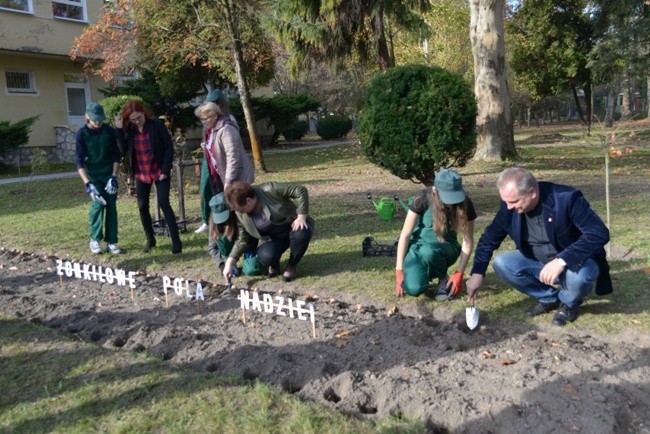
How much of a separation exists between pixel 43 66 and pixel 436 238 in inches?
759

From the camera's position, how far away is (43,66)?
2019 centimetres

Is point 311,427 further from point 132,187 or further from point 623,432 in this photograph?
point 132,187

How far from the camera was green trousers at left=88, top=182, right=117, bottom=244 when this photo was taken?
6879 mm

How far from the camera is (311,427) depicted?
294 centimetres

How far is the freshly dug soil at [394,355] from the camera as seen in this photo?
3.07 metres

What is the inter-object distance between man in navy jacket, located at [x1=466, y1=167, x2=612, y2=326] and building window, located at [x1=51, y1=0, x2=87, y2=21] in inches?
770

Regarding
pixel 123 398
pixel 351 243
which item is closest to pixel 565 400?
pixel 123 398

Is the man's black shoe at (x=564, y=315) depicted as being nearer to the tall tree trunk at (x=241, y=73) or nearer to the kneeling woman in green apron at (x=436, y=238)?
the kneeling woman in green apron at (x=436, y=238)

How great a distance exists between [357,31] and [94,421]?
15576 millimetres

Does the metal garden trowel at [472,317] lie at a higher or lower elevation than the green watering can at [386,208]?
lower

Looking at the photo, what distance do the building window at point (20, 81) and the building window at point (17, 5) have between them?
2022 mm

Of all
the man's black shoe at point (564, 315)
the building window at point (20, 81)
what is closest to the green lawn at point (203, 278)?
the man's black shoe at point (564, 315)

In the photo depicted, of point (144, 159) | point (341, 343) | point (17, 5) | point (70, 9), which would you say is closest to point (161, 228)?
point (144, 159)

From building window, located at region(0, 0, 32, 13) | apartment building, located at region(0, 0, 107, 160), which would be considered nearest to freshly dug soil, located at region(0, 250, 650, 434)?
apartment building, located at region(0, 0, 107, 160)
